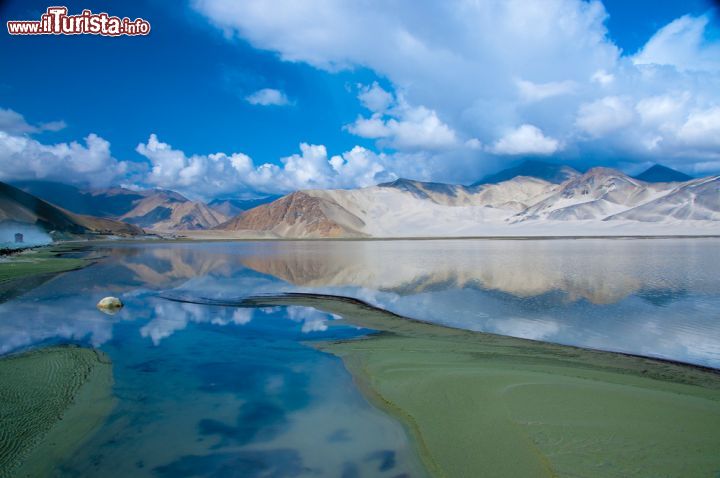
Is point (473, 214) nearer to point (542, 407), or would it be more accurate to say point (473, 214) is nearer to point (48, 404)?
point (542, 407)

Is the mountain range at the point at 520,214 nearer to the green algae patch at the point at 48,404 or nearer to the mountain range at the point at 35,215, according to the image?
the mountain range at the point at 35,215

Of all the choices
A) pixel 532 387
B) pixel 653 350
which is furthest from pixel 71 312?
pixel 653 350

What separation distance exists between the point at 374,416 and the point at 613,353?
711 centimetres

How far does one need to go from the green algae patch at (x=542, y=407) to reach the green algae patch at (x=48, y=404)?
5.13 metres

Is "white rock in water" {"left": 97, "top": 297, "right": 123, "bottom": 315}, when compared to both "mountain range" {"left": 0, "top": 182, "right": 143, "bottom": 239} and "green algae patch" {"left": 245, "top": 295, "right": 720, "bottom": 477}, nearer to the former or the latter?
"green algae patch" {"left": 245, "top": 295, "right": 720, "bottom": 477}

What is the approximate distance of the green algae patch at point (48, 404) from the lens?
20.7 ft

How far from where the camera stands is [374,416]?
797 cm

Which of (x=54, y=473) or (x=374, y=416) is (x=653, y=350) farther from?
(x=54, y=473)

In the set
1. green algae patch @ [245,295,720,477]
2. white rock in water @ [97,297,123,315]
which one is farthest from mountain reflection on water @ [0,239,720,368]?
green algae patch @ [245,295,720,477]

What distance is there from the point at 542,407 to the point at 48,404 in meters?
8.82

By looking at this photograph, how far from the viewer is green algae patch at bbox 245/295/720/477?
241 inches

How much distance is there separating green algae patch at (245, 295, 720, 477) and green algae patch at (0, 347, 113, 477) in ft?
16.8

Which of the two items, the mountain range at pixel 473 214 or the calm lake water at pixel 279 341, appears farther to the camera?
the mountain range at pixel 473 214

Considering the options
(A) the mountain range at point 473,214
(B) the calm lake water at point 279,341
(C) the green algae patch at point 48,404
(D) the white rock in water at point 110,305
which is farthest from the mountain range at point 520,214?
(C) the green algae patch at point 48,404
